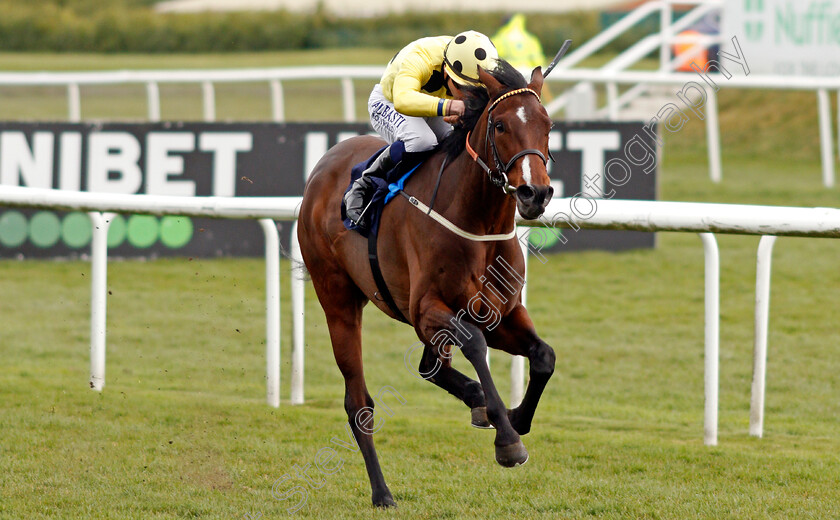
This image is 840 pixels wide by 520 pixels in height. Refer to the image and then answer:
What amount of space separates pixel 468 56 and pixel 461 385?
1159 millimetres

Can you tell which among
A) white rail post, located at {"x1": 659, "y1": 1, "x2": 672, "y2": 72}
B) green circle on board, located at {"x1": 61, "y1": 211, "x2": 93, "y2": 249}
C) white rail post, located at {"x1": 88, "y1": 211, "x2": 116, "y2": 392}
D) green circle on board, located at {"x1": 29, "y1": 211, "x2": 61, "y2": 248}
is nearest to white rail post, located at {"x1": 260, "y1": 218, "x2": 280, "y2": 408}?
white rail post, located at {"x1": 88, "y1": 211, "x2": 116, "y2": 392}

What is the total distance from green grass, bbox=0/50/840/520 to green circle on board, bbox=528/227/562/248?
20cm

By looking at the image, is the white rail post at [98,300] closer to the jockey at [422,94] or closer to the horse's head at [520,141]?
the jockey at [422,94]

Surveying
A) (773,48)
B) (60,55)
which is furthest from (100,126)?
(60,55)

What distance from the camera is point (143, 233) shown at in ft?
28.6

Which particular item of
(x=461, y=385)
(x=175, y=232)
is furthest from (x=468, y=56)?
(x=175, y=232)

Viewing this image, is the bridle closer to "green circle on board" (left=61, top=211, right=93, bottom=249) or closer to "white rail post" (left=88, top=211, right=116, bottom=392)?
"white rail post" (left=88, top=211, right=116, bottom=392)

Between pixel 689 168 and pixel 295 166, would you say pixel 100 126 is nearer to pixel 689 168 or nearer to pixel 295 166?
pixel 295 166

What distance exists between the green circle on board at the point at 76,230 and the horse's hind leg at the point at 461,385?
5095 mm

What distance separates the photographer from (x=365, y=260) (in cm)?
434

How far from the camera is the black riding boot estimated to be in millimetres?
4285

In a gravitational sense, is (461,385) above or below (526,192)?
below

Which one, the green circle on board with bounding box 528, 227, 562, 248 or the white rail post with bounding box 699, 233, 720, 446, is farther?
the green circle on board with bounding box 528, 227, 562, 248

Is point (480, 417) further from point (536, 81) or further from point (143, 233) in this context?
point (143, 233)
